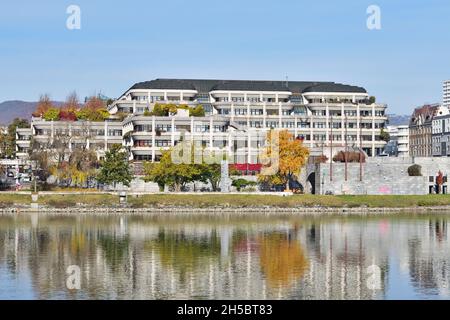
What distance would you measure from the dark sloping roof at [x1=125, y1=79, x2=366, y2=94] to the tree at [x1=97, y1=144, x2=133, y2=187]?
50795 mm

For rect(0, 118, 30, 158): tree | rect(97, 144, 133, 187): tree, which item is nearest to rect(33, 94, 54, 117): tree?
rect(0, 118, 30, 158): tree

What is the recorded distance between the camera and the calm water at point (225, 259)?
46781mm

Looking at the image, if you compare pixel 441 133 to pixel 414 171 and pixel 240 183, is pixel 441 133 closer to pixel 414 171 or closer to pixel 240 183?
pixel 414 171

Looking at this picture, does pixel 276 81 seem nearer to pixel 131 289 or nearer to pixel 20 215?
pixel 20 215

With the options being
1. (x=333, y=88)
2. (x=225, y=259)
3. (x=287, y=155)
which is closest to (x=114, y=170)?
(x=287, y=155)

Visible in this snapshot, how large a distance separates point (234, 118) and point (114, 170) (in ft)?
158

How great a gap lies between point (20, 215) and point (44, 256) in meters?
39.1

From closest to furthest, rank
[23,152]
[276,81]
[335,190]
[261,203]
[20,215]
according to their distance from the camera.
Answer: [20,215], [261,203], [335,190], [23,152], [276,81]

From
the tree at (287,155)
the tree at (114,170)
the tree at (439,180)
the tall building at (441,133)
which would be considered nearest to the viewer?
the tree at (114,170)

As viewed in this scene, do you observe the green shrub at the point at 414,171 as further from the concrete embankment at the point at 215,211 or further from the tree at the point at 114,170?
the tree at the point at 114,170

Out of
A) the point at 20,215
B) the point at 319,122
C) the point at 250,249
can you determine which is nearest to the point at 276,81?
the point at 319,122

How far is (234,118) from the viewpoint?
162 m

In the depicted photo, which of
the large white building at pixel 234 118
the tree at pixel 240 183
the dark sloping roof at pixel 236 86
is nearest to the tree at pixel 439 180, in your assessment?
the large white building at pixel 234 118

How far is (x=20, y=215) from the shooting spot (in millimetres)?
98875
